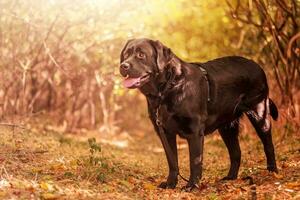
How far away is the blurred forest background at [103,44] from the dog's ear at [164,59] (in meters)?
3.66

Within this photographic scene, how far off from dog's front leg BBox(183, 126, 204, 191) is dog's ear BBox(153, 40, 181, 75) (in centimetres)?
69

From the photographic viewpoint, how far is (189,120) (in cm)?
619

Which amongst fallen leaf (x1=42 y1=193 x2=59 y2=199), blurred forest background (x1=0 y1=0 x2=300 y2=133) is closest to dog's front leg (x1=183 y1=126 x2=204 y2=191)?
fallen leaf (x1=42 y1=193 x2=59 y2=199)

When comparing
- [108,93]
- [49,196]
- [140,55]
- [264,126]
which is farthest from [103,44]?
[49,196]

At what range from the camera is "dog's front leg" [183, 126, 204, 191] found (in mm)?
→ 6238

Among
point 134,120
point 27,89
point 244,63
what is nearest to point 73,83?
point 27,89

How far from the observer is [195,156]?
6270mm

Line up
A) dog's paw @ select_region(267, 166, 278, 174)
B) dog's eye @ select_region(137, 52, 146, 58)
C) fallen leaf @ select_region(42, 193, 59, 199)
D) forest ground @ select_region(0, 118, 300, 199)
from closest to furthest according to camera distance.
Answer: fallen leaf @ select_region(42, 193, 59, 199)
forest ground @ select_region(0, 118, 300, 199)
dog's eye @ select_region(137, 52, 146, 58)
dog's paw @ select_region(267, 166, 278, 174)

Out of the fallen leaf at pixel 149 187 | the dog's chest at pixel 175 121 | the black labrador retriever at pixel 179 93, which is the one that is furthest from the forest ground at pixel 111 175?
the dog's chest at pixel 175 121

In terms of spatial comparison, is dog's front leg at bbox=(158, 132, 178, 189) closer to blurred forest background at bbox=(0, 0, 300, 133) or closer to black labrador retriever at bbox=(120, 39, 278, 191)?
black labrador retriever at bbox=(120, 39, 278, 191)

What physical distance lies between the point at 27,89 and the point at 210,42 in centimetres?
409

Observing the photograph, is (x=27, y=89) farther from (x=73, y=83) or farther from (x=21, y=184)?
(x=21, y=184)

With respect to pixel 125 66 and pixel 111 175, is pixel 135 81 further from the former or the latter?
pixel 111 175

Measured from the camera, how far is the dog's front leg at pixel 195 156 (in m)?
6.24
